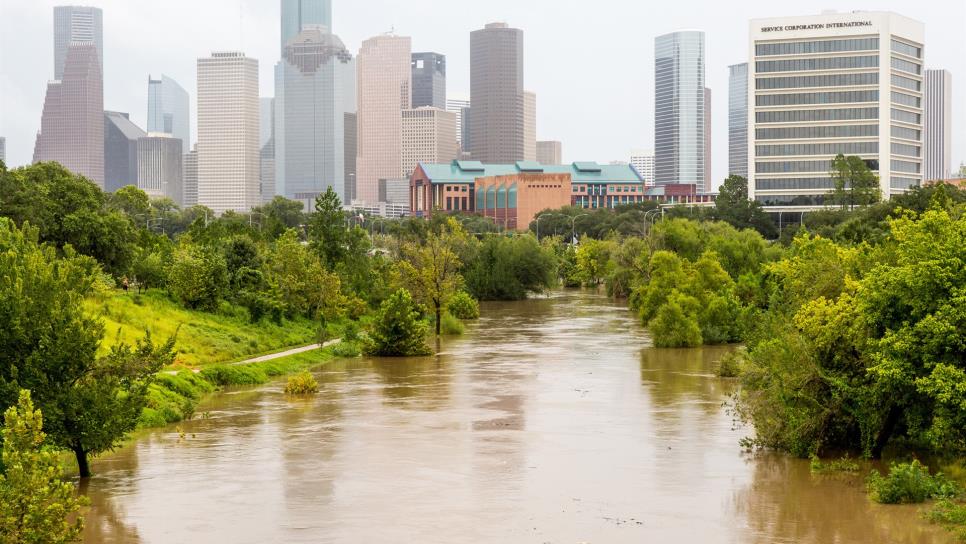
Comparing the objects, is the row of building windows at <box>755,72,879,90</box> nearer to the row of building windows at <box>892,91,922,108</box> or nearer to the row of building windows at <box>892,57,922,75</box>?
the row of building windows at <box>892,57,922,75</box>

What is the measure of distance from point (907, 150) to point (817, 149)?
13.4m

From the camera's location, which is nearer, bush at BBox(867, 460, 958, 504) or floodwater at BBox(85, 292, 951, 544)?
floodwater at BBox(85, 292, 951, 544)

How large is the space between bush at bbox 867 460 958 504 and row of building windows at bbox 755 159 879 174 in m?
139

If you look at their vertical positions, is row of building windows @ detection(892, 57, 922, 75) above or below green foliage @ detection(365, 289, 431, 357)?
above

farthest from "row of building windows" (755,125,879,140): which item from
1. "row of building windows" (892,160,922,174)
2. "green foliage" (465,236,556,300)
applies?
"green foliage" (465,236,556,300)

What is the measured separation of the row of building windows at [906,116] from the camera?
16062cm

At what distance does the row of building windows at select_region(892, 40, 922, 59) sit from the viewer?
15930 cm

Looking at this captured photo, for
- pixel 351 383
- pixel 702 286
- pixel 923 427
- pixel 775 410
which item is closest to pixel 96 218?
pixel 351 383

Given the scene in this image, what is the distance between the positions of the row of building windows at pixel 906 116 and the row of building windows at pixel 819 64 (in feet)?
24.4

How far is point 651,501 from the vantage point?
28.4 meters

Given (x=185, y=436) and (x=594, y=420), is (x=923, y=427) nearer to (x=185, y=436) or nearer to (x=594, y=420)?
(x=594, y=420)

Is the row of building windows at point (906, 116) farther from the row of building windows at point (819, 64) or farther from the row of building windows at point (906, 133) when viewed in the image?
the row of building windows at point (819, 64)

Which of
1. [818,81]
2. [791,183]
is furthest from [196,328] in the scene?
[791,183]

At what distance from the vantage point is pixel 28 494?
21.8 metres
